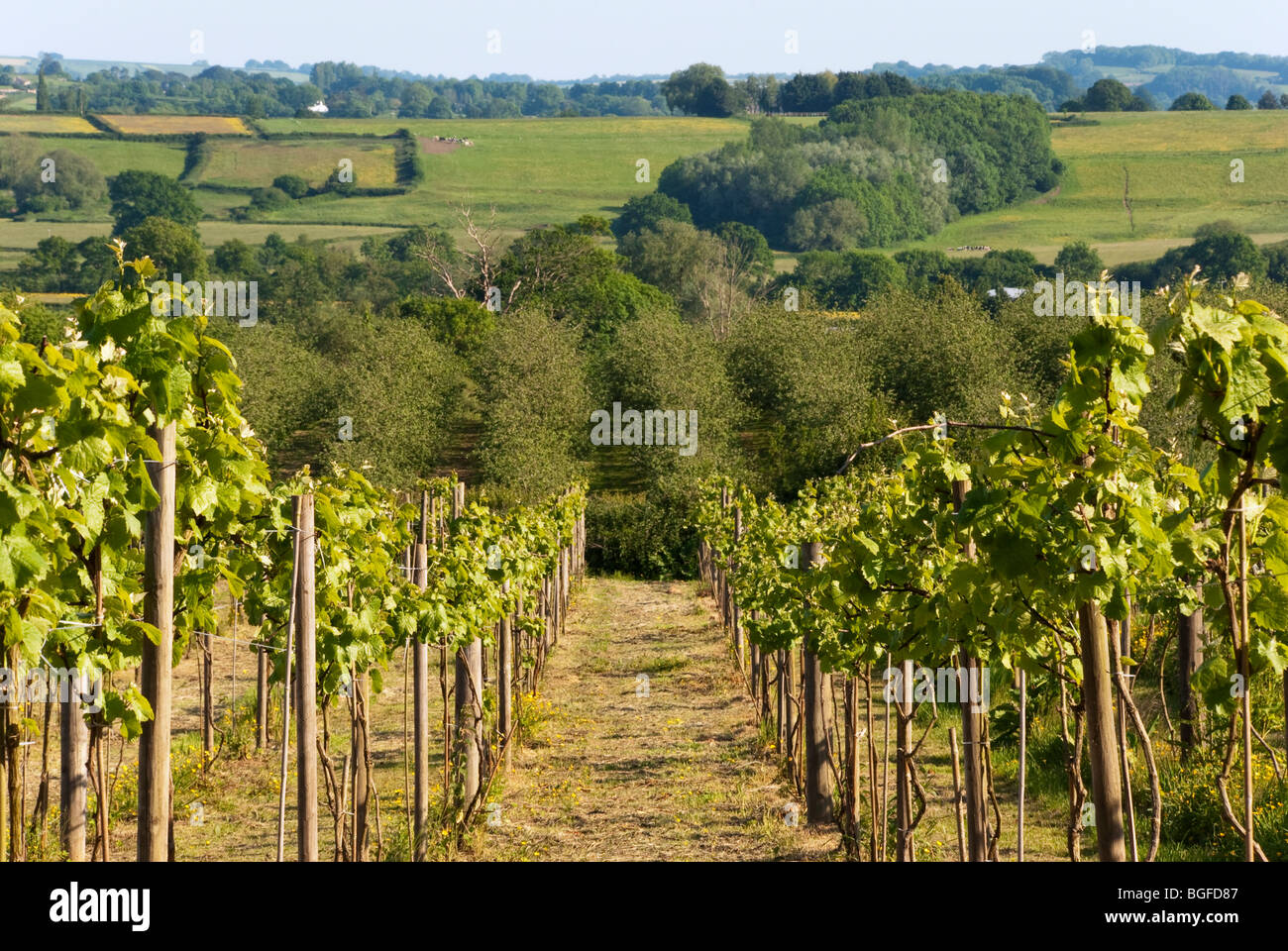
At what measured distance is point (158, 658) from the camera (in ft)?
12.3

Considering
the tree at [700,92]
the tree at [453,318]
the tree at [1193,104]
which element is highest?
the tree at [700,92]

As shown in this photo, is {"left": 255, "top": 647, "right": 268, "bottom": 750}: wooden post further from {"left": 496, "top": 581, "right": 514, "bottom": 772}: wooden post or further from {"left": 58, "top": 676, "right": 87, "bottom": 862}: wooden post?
{"left": 58, "top": 676, "right": 87, "bottom": 862}: wooden post

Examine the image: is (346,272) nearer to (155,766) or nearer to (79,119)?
(79,119)

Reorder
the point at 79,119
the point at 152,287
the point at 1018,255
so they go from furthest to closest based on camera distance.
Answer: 1. the point at 79,119
2. the point at 1018,255
3. the point at 152,287

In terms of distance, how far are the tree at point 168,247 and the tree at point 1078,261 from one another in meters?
54.3

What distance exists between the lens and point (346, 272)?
Result: 89.6 m

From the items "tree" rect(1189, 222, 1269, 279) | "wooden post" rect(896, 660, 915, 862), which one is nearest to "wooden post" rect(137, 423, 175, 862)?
"wooden post" rect(896, 660, 915, 862)

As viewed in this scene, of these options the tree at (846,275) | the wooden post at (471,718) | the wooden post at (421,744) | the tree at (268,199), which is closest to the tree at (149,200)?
the tree at (268,199)

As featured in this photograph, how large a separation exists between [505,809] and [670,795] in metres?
1.38

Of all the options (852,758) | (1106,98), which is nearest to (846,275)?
(1106,98)

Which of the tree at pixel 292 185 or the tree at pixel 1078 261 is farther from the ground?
the tree at pixel 292 185

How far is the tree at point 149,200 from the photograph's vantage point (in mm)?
101875

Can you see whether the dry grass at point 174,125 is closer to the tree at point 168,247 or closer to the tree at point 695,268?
the tree at point 168,247
